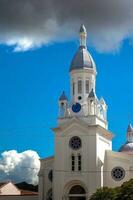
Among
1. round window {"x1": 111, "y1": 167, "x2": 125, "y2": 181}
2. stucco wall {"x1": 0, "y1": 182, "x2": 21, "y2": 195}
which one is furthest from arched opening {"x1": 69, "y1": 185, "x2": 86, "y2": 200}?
stucco wall {"x1": 0, "y1": 182, "x2": 21, "y2": 195}

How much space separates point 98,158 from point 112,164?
2530mm

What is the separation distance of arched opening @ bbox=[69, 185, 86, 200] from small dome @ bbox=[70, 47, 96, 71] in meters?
16.0

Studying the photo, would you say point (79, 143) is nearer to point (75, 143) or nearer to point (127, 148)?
point (75, 143)

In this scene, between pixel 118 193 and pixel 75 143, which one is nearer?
pixel 118 193

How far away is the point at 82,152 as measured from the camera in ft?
233

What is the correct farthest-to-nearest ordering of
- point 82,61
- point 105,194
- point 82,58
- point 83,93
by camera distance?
point 82,58
point 82,61
point 83,93
point 105,194

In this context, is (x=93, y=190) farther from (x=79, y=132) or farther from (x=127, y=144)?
(x=127, y=144)

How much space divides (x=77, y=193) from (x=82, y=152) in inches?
207

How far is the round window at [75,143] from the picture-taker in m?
71.8

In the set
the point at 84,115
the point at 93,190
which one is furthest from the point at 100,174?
the point at 84,115

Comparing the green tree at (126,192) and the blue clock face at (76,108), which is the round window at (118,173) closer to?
the blue clock face at (76,108)

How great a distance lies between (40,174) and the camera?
75.8 m

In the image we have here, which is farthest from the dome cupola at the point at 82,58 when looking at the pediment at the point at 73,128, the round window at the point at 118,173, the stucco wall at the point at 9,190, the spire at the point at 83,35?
the stucco wall at the point at 9,190

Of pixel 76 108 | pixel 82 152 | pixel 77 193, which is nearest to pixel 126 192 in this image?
pixel 82 152
